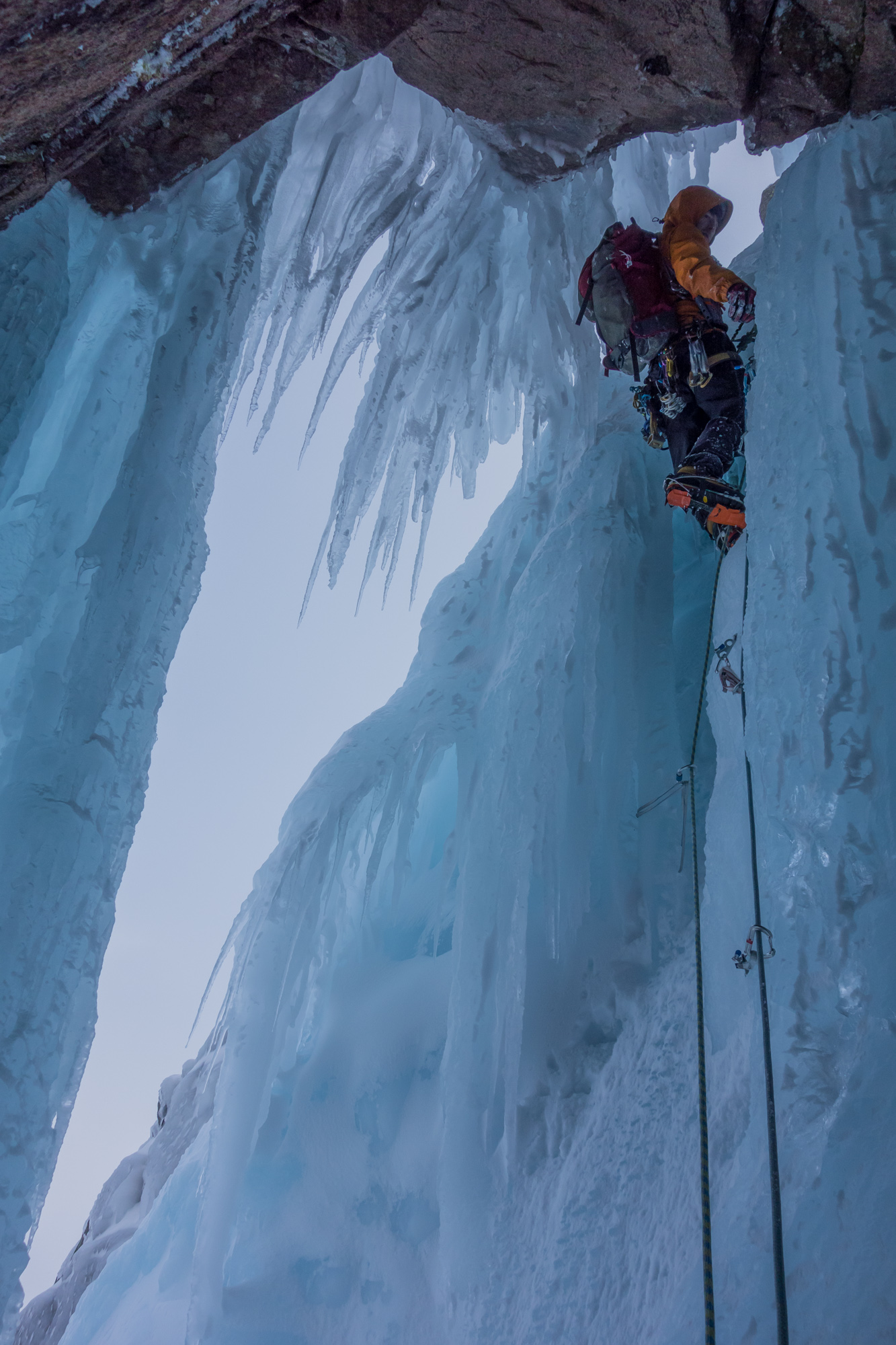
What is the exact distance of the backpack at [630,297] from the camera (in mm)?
3611

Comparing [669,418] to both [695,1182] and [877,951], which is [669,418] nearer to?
[877,951]

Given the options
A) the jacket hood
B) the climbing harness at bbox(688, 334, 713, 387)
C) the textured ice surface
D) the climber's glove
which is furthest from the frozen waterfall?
the jacket hood

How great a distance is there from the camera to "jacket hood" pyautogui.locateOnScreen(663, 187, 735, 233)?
142 inches

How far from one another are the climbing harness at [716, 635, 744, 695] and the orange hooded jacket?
1.25 metres

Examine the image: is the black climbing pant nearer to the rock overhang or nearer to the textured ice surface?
the rock overhang

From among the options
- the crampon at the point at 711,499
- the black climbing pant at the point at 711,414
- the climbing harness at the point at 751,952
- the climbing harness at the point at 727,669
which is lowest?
the climbing harness at the point at 751,952

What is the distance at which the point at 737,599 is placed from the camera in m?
3.12

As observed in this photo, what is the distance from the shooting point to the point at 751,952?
2.17 meters

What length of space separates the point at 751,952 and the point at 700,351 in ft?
7.64

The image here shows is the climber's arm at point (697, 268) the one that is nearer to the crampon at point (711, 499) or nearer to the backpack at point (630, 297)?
the backpack at point (630, 297)

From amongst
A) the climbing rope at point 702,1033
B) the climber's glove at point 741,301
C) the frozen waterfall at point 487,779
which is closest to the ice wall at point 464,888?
the frozen waterfall at point 487,779

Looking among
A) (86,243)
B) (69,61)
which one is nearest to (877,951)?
(69,61)

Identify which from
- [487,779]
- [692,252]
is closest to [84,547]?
[487,779]

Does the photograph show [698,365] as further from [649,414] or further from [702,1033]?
[702,1033]
